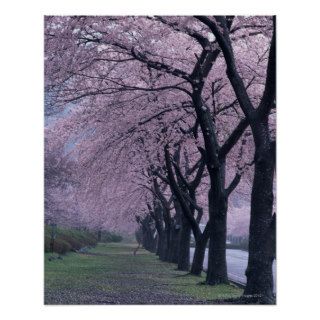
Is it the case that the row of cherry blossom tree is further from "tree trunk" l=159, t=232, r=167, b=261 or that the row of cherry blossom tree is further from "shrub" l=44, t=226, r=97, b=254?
"tree trunk" l=159, t=232, r=167, b=261

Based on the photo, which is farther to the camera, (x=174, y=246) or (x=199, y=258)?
(x=174, y=246)

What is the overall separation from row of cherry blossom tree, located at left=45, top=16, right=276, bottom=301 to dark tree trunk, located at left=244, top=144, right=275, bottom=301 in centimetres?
2

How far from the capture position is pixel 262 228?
13.8 metres

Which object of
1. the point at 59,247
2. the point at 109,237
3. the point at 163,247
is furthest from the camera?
the point at 109,237

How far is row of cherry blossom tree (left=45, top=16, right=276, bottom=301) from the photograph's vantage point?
13.8 metres

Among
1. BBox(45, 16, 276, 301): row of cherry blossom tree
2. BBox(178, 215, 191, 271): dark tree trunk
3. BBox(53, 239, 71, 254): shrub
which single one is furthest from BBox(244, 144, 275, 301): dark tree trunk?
BBox(53, 239, 71, 254): shrub

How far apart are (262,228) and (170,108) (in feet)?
19.4

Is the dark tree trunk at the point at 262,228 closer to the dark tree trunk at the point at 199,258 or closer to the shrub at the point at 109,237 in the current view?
the dark tree trunk at the point at 199,258

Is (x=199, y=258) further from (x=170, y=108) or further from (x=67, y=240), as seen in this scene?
(x=67, y=240)

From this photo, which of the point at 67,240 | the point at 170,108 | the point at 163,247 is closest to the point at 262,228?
the point at 170,108

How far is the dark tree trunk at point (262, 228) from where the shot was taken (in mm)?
13641
